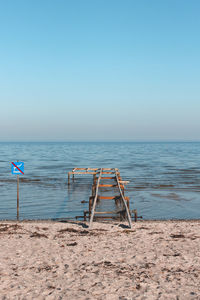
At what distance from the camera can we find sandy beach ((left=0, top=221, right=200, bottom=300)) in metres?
5.80

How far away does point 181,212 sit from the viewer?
50.9ft

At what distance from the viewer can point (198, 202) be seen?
59.6 ft

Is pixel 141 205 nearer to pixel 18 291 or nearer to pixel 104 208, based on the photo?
pixel 104 208

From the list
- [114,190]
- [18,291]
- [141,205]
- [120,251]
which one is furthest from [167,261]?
[114,190]

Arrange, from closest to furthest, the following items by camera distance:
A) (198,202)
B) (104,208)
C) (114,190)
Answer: (104,208)
(198,202)
(114,190)

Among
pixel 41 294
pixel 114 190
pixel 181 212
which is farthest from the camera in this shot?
pixel 114 190

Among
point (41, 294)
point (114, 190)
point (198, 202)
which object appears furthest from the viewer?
point (114, 190)

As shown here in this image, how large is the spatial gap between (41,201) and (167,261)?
12.4 metres

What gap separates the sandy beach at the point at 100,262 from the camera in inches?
228

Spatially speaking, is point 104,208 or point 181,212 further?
point 104,208

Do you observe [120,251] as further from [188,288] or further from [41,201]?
[41,201]

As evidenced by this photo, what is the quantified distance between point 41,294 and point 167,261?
349 cm

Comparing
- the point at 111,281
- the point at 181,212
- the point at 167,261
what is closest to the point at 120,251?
the point at 167,261

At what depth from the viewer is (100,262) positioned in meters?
7.39
